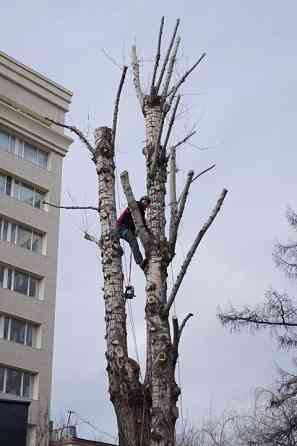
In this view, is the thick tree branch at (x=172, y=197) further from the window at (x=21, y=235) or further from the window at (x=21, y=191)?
the window at (x=21, y=191)

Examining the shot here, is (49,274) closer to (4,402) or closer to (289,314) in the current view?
(289,314)

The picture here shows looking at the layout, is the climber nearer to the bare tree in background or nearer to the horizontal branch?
the bare tree in background

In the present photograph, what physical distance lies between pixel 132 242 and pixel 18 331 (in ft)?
87.5

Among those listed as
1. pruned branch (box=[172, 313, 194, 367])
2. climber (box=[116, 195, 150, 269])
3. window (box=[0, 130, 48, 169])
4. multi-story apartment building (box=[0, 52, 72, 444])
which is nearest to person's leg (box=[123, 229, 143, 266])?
climber (box=[116, 195, 150, 269])

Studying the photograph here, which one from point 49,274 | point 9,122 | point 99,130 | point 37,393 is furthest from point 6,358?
point 99,130

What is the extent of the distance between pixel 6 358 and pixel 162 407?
28.2 meters

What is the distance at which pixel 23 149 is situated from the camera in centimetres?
3988

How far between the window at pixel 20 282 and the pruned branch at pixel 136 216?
28657 mm

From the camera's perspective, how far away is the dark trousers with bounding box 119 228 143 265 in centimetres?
936

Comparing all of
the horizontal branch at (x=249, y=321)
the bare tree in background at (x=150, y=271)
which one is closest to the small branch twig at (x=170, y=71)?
the bare tree in background at (x=150, y=271)

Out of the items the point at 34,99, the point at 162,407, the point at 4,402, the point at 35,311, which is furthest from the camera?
the point at 34,99

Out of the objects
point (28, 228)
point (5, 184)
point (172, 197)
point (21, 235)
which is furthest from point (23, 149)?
point (172, 197)

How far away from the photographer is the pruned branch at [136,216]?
299 inches

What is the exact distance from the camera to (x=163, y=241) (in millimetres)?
7672
